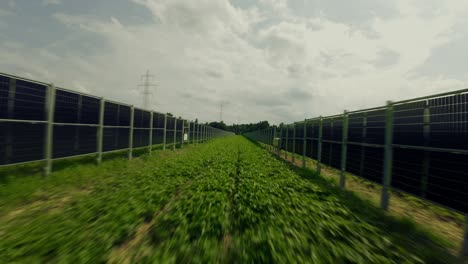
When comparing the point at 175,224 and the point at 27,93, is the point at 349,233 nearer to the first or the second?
the point at 175,224

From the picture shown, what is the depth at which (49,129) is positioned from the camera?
18.5 ft

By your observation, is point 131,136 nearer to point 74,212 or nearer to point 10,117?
point 10,117

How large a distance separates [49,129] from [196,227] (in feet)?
18.9

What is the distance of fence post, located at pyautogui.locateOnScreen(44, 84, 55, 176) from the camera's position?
555cm

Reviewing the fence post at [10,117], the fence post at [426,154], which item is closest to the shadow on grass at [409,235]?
the fence post at [426,154]

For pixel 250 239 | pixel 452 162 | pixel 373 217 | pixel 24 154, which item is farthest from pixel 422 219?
pixel 24 154

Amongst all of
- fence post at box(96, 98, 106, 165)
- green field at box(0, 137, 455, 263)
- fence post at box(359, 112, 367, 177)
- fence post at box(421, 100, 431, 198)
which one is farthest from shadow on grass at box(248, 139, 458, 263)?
fence post at box(96, 98, 106, 165)

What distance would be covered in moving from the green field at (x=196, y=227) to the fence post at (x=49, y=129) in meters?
0.77

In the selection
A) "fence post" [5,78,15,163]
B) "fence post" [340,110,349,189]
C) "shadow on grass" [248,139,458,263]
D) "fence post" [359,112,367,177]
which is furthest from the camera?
"fence post" [340,110,349,189]

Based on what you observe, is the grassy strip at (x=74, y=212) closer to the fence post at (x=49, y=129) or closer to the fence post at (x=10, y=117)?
the fence post at (x=49, y=129)

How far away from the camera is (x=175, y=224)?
116 inches

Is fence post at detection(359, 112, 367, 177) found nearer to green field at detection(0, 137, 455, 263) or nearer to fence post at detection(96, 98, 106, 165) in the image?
green field at detection(0, 137, 455, 263)

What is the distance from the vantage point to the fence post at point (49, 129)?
5.55 meters

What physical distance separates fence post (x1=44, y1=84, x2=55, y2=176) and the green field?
77 cm
